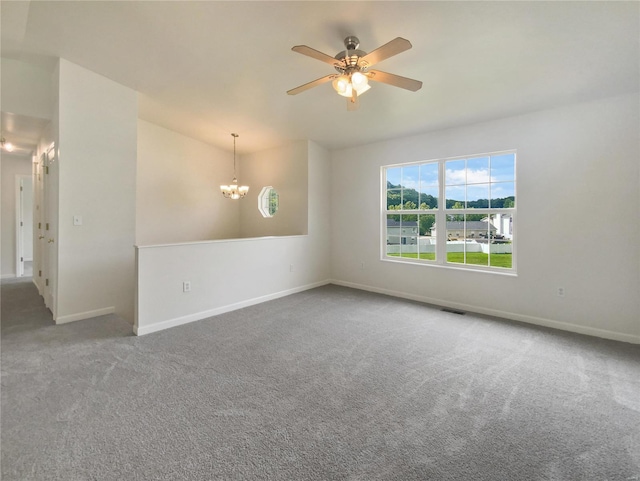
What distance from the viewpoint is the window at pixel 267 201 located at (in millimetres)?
6189

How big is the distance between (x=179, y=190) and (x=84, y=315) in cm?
290

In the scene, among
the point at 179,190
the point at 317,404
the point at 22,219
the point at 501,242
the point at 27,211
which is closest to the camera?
the point at 317,404

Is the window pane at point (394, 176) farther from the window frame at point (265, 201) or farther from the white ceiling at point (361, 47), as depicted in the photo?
the window frame at point (265, 201)

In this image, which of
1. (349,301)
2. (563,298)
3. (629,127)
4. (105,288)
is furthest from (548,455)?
(105,288)

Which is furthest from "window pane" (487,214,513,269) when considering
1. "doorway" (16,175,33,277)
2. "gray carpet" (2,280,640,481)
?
"doorway" (16,175,33,277)

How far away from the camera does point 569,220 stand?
328cm

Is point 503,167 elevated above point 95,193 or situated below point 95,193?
above

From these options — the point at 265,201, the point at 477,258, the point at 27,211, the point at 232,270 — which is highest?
the point at 265,201

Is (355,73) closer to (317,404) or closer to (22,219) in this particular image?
(317,404)

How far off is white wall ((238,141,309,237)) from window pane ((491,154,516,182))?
2986 millimetres

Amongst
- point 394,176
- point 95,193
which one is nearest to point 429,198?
point 394,176

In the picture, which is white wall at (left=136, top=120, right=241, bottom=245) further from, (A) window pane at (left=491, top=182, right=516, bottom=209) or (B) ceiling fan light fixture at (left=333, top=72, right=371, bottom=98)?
(A) window pane at (left=491, top=182, right=516, bottom=209)

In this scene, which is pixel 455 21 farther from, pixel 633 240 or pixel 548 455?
pixel 548 455

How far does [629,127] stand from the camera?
2.95 metres
